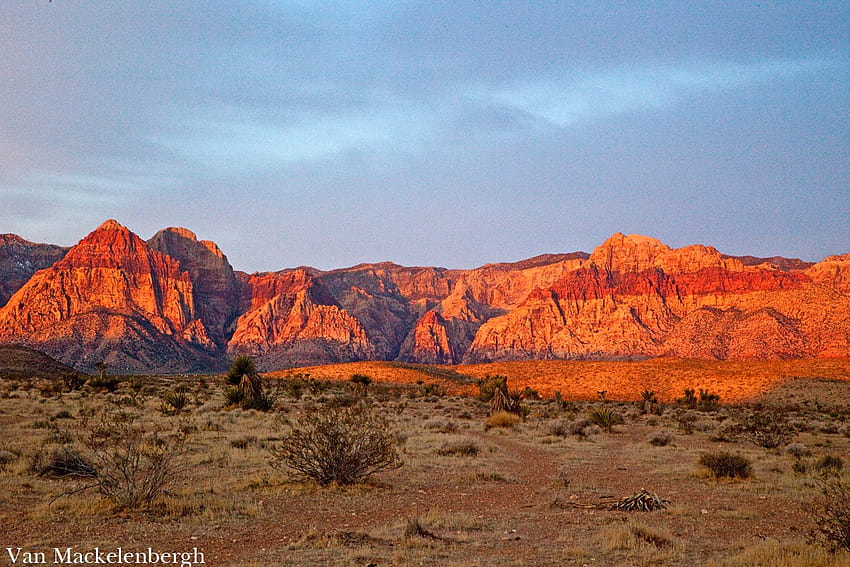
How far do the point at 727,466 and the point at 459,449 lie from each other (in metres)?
7.42

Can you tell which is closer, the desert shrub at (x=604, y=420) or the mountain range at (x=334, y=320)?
the desert shrub at (x=604, y=420)

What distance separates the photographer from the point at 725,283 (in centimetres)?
17800

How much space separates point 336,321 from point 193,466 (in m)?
185

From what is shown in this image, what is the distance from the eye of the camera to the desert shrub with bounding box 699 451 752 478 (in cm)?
1525

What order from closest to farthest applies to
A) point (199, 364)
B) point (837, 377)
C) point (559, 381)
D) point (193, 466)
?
point (193, 466) → point (837, 377) → point (559, 381) → point (199, 364)

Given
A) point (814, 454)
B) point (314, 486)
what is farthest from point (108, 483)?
point (814, 454)

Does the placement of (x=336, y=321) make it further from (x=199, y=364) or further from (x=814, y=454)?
(x=814, y=454)

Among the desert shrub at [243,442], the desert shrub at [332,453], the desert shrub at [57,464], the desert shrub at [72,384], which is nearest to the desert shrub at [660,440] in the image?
the desert shrub at [332,453]

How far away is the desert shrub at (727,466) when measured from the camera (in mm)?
15250

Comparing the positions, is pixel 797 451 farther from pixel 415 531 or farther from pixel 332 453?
pixel 415 531

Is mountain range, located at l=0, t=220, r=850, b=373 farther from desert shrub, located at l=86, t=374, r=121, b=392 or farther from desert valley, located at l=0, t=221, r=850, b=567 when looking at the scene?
desert shrub, located at l=86, t=374, r=121, b=392

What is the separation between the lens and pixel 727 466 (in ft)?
50.3

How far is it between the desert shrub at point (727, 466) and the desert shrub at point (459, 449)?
6.56 meters

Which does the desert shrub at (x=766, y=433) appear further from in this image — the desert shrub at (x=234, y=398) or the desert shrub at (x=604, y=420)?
the desert shrub at (x=234, y=398)
